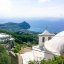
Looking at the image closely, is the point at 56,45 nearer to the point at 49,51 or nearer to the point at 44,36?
the point at 49,51

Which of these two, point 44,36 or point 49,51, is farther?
point 44,36

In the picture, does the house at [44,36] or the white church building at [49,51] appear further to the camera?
the house at [44,36]

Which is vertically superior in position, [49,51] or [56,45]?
[56,45]

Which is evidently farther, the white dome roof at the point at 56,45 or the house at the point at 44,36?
the house at the point at 44,36

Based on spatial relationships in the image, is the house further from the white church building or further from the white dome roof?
the white dome roof

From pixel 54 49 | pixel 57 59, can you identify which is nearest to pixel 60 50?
pixel 54 49

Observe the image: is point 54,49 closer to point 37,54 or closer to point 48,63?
point 37,54

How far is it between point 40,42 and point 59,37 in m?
4.82

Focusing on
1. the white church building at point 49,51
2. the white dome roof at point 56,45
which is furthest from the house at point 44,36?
the white dome roof at point 56,45

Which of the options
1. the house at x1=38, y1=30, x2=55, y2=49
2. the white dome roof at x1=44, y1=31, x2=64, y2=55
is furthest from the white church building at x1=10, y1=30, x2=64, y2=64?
the house at x1=38, y1=30, x2=55, y2=49

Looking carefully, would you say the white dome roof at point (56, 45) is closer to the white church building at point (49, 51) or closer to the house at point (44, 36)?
the white church building at point (49, 51)

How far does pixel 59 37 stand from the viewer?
24172 millimetres

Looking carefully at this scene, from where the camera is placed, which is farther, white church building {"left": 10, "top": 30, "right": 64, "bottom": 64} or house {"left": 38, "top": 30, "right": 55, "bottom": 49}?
house {"left": 38, "top": 30, "right": 55, "bottom": 49}

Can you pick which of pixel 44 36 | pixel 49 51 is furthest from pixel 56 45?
pixel 44 36
